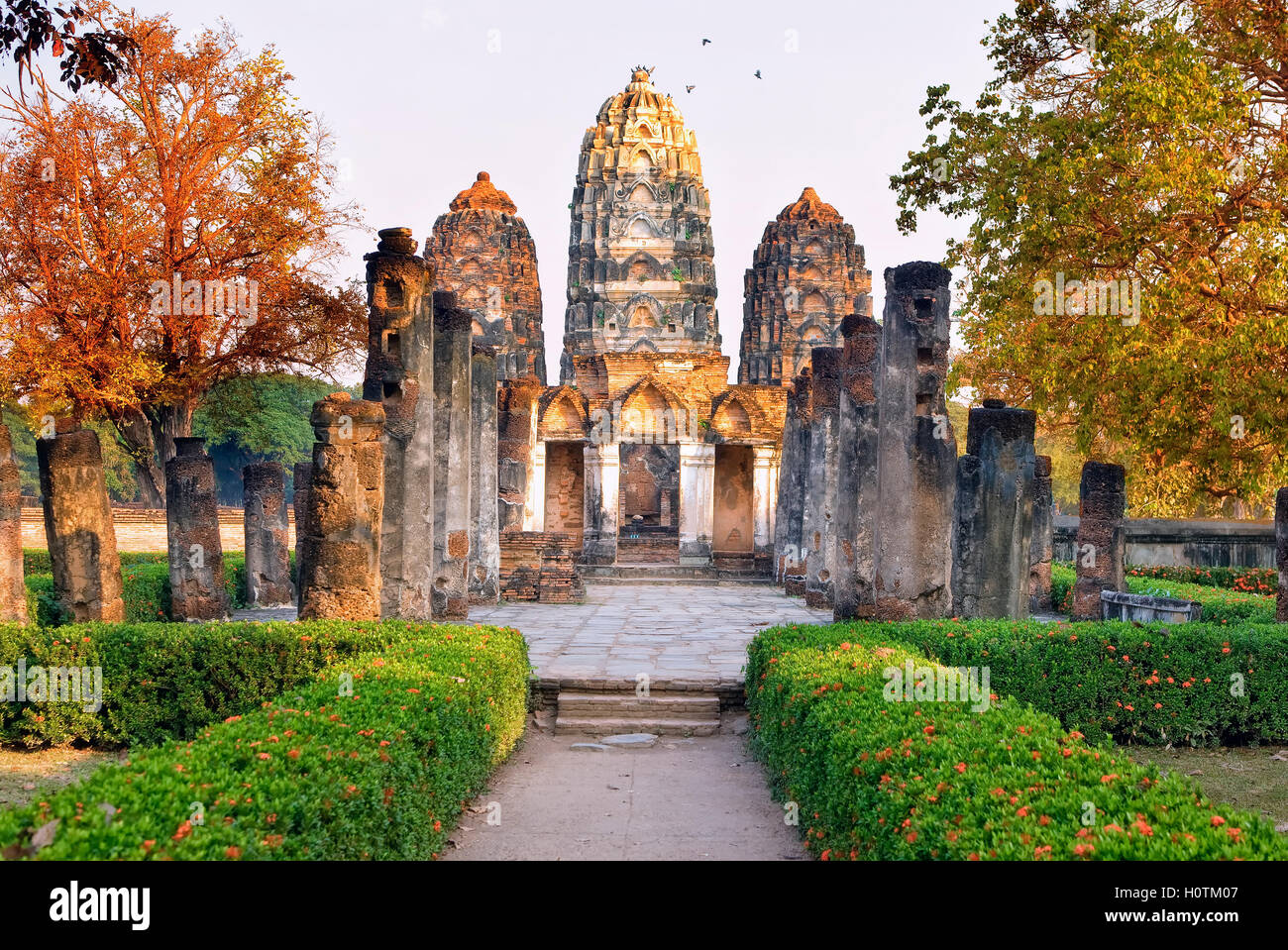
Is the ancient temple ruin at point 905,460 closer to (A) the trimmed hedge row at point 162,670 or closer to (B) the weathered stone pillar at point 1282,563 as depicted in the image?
(B) the weathered stone pillar at point 1282,563

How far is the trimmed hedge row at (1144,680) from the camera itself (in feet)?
30.7

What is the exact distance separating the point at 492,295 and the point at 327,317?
14.7m

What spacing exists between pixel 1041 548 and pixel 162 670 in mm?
14153

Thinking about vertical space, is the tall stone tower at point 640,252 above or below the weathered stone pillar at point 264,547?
above

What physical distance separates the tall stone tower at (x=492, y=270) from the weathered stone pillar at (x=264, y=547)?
1934 centimetres

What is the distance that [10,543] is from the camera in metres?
10.4

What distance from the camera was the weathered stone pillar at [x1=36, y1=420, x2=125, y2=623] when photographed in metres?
11.3

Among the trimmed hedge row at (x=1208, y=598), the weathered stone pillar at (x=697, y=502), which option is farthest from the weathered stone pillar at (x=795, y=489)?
the trimmed hedge row at (x=1208, y=598)

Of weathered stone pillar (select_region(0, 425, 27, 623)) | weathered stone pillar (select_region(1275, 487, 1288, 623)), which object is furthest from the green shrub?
weathered stone pillar (select_region(1275, 487, 1288, 623))

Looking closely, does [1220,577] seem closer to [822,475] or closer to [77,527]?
[822,475]

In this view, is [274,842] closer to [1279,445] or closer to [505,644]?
[505,644]

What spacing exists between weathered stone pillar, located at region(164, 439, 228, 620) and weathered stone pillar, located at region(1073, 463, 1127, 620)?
11.4m
